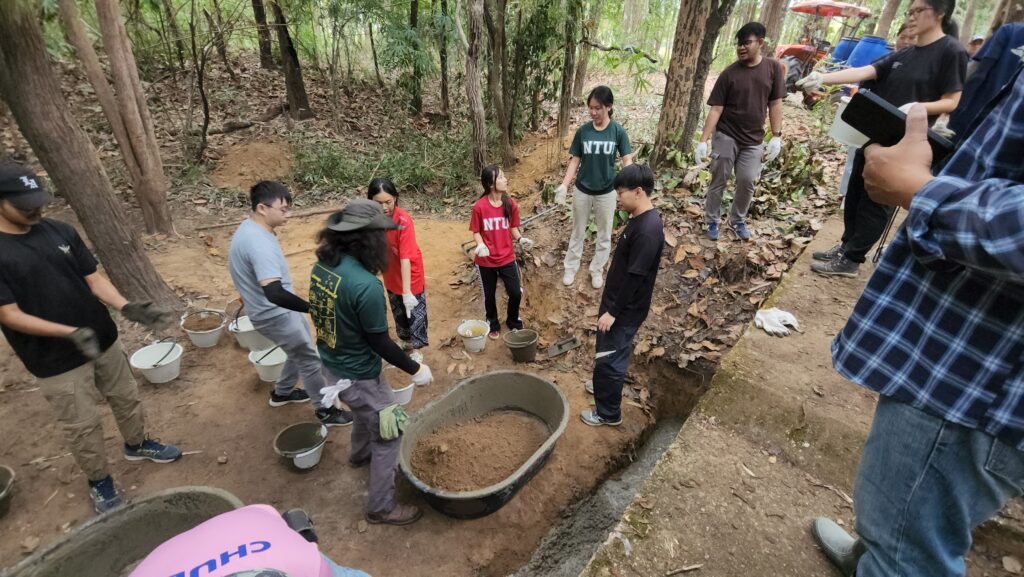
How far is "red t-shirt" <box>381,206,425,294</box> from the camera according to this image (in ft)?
13.4

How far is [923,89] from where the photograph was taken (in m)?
3.50

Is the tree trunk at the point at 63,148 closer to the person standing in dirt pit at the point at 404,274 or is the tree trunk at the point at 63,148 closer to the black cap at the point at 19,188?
the black cap at the point at 19,188

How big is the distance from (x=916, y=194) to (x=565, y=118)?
8.70m

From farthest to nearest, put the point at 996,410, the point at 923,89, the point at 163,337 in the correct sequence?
the point at 163,337 < the point at 923,89 < the point at 996,410

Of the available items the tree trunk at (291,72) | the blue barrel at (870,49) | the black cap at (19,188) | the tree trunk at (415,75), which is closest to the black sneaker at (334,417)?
the black cap at (19,188)

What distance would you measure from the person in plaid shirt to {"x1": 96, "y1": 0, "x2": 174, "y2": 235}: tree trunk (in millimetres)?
7820

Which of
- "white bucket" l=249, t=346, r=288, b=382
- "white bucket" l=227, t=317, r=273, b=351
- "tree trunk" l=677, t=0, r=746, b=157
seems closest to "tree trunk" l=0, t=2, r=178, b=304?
"white bucket" l=227, t=317, r=273, b=351

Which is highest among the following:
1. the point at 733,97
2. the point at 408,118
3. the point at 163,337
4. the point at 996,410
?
the point at 733,97

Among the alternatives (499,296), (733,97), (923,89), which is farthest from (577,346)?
(923,89)

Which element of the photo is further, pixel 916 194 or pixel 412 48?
pixel 412 48

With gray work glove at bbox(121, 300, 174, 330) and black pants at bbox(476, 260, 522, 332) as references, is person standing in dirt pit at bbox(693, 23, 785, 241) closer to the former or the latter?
black pants at bbox(476, 260, 522, 332)

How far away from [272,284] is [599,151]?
334 cm

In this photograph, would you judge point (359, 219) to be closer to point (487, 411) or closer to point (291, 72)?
point (487, 411)

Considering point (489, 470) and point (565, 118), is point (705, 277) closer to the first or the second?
point (489, 470)
